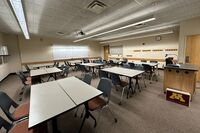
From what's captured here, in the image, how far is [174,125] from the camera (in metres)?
1.95

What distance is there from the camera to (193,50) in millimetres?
4336

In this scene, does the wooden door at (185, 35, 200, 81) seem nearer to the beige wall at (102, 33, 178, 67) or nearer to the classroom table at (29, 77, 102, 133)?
the beige wall at (102, 33, 178, 67)

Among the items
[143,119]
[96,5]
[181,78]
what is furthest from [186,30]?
[143,119]

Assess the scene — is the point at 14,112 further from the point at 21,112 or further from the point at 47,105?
the point at 47,105

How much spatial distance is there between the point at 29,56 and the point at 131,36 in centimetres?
840

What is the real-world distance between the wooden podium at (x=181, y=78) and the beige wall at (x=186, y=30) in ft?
6.29

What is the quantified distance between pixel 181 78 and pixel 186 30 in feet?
9.55

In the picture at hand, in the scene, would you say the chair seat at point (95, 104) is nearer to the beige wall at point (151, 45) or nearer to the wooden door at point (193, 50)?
the wooden door at point (193, 50)

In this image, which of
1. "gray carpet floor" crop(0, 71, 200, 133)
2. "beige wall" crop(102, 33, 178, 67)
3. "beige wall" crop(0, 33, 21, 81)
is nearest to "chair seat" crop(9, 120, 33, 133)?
"gray carpet floor" crop(0, 71, 200, 133)

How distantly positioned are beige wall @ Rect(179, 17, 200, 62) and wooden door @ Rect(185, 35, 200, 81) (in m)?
0.14

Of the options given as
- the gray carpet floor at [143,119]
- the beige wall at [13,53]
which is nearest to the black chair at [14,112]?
the gray carpet floor at [143,119]

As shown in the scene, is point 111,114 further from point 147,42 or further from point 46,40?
point 46,40

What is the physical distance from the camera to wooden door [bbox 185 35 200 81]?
167 inches

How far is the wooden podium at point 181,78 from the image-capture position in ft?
9.20
